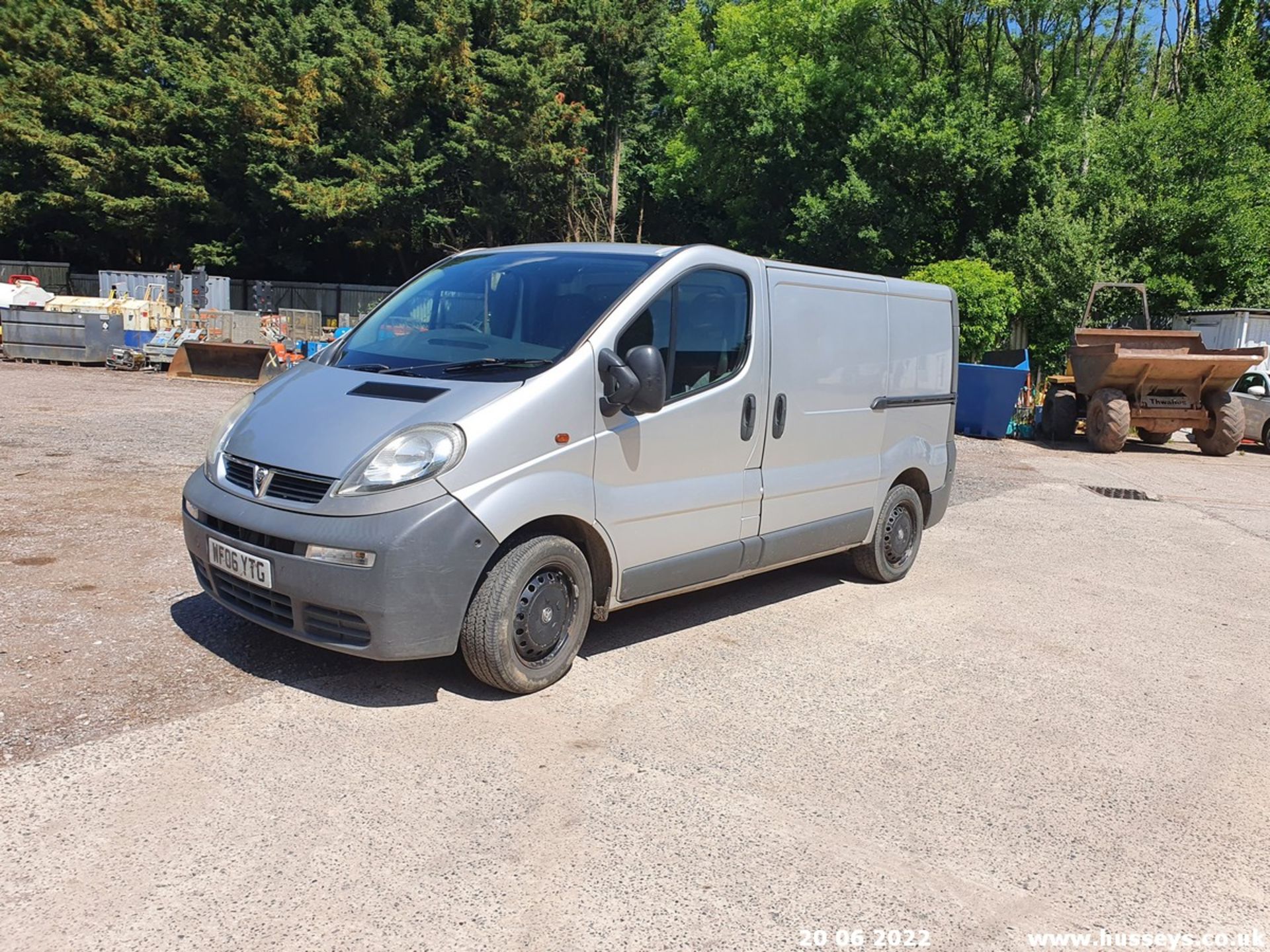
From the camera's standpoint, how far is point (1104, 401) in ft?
53.1

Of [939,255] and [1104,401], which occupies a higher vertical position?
[939,255]

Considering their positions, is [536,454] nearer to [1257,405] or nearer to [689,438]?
[689,438]

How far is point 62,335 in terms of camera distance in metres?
22.5

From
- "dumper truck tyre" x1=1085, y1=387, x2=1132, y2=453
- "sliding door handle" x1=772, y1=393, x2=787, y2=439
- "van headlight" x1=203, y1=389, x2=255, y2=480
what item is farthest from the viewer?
"dumper truck tyre" x1=1085, y1=387, x2=1132, y2=453

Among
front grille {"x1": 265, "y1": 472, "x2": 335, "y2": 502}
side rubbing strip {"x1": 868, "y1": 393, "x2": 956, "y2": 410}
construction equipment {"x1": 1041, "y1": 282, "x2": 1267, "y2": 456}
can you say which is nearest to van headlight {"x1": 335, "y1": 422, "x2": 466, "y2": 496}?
front grille {"x1": 265, "y1": 472, "x2": 335, "y2": 502}

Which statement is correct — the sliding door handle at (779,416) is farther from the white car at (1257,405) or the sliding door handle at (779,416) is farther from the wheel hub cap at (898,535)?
the white car at (1257,405)

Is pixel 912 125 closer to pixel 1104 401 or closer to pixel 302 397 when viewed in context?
pixel 1104 401

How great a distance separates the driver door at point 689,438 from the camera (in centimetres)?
466

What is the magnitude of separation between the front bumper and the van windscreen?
2.79 feet

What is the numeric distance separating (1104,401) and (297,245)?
36.5 m

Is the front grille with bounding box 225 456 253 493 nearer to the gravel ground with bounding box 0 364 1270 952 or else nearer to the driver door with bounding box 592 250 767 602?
the gravel ground with bounding box 0 364 1270 952

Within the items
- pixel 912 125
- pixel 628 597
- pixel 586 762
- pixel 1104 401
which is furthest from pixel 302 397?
pixel 912 125

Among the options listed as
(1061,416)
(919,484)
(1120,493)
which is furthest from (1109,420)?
(919,484)

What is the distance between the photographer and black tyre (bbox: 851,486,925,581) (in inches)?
267
